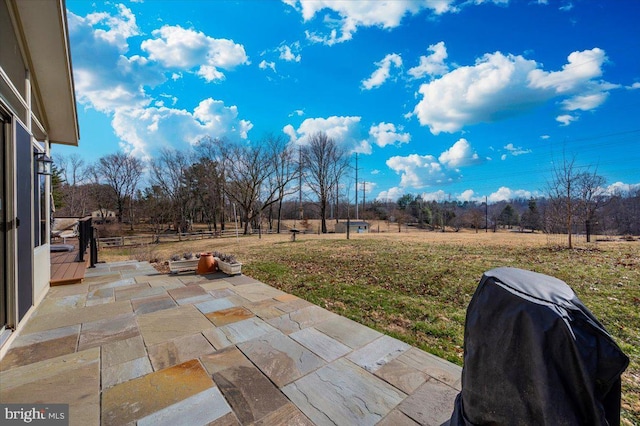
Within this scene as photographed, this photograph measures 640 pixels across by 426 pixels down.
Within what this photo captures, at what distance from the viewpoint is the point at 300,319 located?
3633 mm

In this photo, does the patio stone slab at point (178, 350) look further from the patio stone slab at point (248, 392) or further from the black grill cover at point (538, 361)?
the black grill cover at point (538, 361)

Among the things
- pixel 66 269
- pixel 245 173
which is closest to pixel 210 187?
pixel 245 173

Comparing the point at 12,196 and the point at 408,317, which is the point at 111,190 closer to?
the point at 12,196

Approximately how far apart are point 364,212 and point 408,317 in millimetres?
45347

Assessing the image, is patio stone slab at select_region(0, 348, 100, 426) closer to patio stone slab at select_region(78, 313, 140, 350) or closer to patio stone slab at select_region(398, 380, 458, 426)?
patio stone slab at select_region(78, 313, 140, 350)

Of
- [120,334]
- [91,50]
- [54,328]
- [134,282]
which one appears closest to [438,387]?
[120,334]

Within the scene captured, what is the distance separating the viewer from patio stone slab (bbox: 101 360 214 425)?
6.25ft

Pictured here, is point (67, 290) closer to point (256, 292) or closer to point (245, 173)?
point (256, 292)

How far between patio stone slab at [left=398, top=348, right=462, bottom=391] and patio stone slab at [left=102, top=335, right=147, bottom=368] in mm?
2714

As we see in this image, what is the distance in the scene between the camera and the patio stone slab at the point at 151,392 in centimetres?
190

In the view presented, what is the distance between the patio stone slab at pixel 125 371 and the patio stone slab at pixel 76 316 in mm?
1585

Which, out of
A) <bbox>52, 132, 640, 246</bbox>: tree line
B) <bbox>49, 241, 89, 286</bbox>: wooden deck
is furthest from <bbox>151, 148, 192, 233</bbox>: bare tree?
<bbox>49, 241, 89, 286</bbox>: wooden deck

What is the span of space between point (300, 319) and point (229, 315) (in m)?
1.03

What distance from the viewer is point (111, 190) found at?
1264 inches
